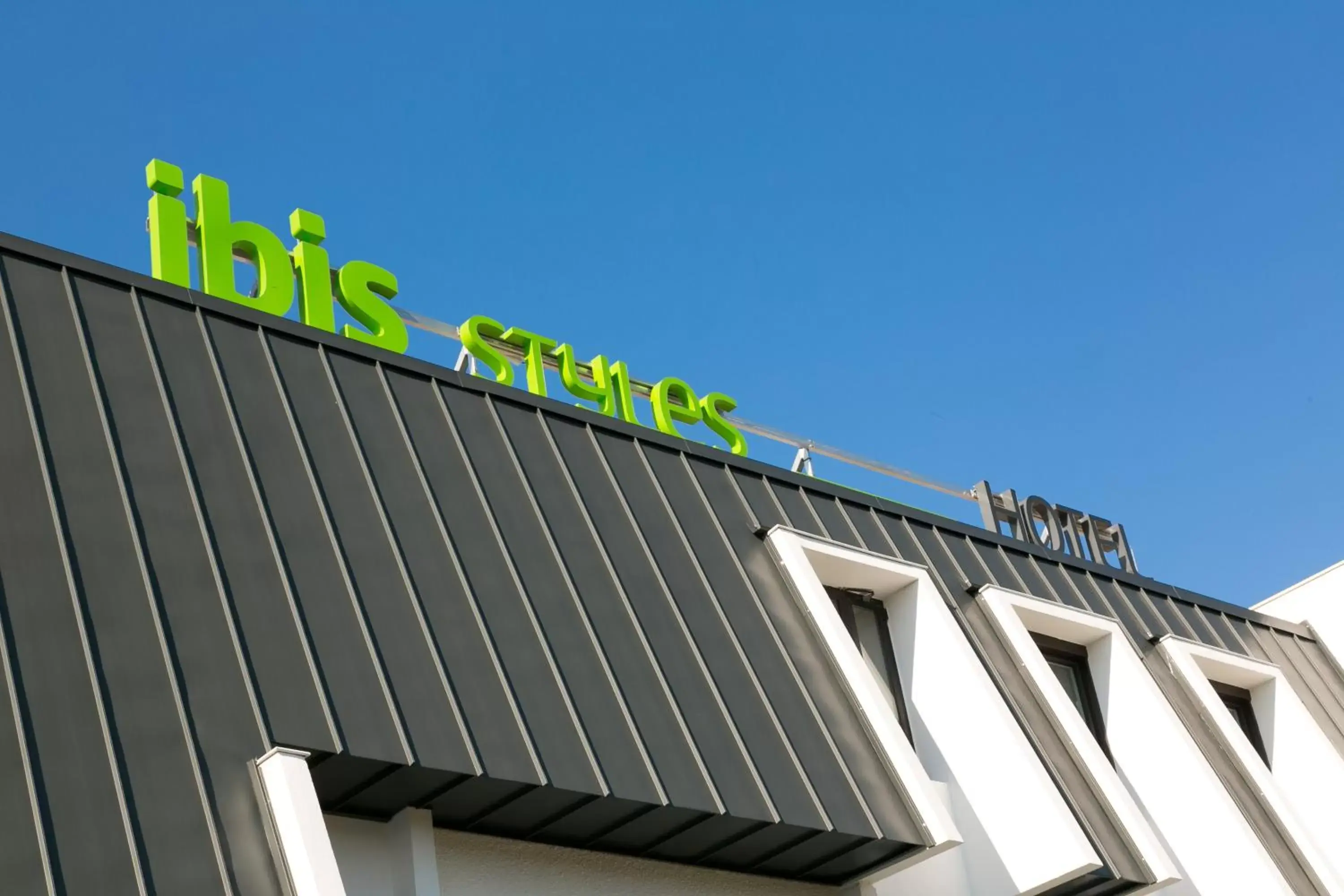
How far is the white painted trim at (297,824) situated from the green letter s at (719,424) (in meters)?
9.54

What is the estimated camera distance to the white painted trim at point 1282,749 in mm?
12578

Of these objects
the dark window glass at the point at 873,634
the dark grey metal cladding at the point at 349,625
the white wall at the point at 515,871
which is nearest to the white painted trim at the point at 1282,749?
the dark window glass at the point at 873,634

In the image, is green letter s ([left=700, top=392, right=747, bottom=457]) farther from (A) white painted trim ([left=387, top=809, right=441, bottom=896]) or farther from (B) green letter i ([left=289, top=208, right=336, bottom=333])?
(A) white painted trim ([left=387, top=809, right=441, bottom=896])

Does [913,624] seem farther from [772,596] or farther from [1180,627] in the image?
[1180,627]

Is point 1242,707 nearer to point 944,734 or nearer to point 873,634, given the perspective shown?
point 873,634

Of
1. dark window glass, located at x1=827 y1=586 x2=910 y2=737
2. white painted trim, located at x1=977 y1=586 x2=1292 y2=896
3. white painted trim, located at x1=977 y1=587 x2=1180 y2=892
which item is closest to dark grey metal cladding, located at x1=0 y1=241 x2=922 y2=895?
dark window glass, located at x1=827 y1=586 x2=910 y2=737

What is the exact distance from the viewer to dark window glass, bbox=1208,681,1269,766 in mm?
14867

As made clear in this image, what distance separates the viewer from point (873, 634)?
12078 mm

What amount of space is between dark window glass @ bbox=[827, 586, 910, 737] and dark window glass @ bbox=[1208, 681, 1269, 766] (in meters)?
4.47

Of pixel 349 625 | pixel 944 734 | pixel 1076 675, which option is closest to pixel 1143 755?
pixel 1076 675

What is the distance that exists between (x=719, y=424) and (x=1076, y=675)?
4607 millimetres

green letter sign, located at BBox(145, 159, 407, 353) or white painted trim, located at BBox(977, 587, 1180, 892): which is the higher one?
green letter sign, located at BBox(145, 159, 407, 353)

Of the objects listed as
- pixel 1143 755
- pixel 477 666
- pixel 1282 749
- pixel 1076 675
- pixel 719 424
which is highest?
pixel 719 424

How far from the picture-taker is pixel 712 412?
16.2m
